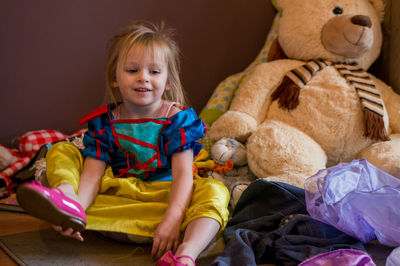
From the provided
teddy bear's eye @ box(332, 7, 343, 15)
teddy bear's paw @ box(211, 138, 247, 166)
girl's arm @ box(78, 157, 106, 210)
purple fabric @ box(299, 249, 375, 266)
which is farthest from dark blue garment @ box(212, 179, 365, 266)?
teddy bear's eye @ box(332, 7, 343, 15)

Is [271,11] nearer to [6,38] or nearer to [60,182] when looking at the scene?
[6,38]

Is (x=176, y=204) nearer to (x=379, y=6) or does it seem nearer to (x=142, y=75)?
(x=142, y=75)

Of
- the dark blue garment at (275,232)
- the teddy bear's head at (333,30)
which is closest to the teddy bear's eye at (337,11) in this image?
the teddy bear's head at (333,30)

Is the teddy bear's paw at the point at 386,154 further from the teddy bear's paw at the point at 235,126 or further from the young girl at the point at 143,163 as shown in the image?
the young girl at the point at 143,163

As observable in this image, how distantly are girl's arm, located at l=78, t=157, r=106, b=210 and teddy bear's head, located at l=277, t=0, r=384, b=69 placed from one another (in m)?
0.73

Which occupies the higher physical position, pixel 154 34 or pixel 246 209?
pixel 154 34

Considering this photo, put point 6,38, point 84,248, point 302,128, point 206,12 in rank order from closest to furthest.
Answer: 1. point 84,248
2. point 302,128
3. point 6,38
4. point 206,12

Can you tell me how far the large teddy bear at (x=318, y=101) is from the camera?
1.12 metres

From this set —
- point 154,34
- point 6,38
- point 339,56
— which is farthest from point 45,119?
point 339,56

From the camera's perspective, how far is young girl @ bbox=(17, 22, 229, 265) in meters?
0.87

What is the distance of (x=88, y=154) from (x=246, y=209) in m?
0.43

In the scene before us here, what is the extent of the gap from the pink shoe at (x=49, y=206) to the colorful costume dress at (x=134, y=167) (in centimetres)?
13

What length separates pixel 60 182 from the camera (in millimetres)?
924

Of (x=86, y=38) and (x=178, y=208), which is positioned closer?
(x=178, y=208)
